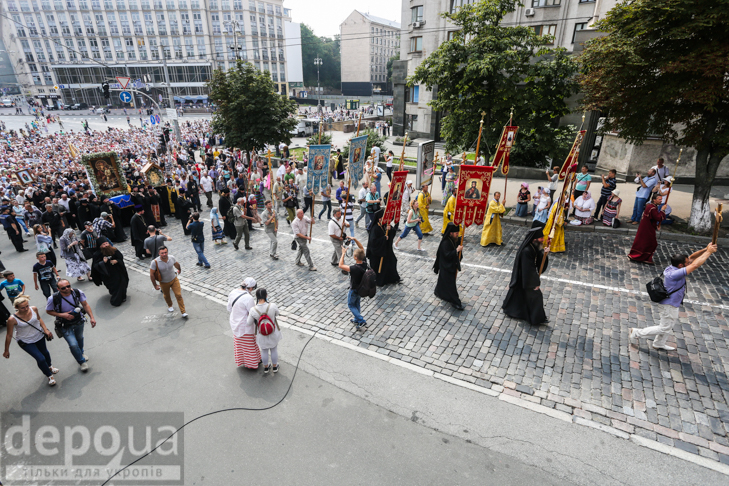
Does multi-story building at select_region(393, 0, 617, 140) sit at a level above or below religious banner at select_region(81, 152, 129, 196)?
above

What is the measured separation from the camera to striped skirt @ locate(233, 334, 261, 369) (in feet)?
20.8

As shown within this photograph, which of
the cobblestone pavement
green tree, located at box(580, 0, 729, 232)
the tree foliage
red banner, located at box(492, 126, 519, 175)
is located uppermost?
the tree foliage

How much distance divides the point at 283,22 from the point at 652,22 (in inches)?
3742

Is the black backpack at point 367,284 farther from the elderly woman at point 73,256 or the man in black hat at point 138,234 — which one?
the man in black hat at point 138,234

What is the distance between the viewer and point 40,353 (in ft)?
20.4

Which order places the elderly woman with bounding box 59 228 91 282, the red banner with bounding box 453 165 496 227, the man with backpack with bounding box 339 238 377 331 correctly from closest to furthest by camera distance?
the man with backpack with bounding box 339 238 377 331, the red banner with bounding box 453 165 496 227, the elderly woman with bounding box 59 228 91 282

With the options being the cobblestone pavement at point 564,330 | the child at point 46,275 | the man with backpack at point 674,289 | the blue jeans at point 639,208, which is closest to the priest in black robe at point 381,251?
the cobblestone pavement at point 564,330

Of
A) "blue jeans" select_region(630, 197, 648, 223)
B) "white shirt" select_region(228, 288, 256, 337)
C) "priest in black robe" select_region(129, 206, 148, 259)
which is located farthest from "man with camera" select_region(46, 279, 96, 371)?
"blue jeans" select_region(630, 197, 648, 223)

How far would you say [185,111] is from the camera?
73.4 meters

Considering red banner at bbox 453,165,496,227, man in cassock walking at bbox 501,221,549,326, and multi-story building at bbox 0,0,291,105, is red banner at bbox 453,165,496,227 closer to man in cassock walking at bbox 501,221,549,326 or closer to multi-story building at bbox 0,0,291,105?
man in cassock walking at bbox 501,221,549,326

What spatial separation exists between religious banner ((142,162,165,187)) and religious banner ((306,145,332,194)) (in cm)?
869

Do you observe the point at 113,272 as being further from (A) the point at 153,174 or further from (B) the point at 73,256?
(A) the point at 153,174

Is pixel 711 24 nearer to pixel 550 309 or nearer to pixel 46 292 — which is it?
pixel 550 309

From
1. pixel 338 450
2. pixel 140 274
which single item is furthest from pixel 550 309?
pixel 140 274
